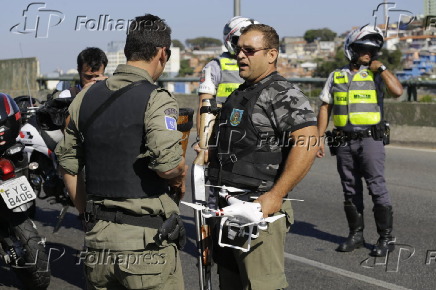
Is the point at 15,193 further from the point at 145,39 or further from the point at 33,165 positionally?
the point at 145,39

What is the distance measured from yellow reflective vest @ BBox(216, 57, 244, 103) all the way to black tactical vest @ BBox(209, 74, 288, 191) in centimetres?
213

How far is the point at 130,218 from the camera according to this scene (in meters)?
3.71

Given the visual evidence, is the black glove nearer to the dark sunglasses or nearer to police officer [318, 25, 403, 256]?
police officer [318, 25, 403, 256]

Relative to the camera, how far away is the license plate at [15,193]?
5449mm

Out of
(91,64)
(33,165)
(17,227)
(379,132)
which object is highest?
(91,64)

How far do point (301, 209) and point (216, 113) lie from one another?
4.10 meters

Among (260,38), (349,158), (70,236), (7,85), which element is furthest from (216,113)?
(7,85)

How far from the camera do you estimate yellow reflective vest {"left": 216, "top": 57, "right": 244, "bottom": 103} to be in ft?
21.1

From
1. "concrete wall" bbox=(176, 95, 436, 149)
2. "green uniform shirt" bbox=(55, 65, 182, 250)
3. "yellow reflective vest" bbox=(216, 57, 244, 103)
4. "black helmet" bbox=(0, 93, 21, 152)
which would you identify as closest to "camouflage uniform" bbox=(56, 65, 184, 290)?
"green uniform shirt" bbox=(55, 65, 182, 250)

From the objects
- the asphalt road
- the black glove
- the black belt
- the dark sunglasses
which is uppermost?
the dark sunglasses

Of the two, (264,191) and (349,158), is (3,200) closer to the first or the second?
(264,191)

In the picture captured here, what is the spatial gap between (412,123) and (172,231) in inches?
415

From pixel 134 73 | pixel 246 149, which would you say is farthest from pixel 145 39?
pixel 246 149

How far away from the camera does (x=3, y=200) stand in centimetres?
554
